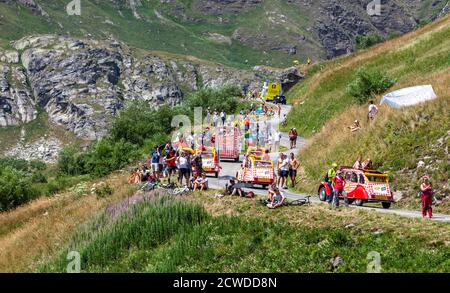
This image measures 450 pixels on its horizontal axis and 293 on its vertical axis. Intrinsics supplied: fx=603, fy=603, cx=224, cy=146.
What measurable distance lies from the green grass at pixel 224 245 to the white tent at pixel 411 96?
48.8 ft

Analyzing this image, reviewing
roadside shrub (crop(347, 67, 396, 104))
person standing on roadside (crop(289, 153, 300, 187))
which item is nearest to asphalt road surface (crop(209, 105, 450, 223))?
person standing on roadside (crop(289, 153, 300, 187))

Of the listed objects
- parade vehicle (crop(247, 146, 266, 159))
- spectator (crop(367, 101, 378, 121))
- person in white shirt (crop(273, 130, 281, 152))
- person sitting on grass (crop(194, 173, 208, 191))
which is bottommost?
person sitting on grass (crop(194, 173, 208, 191))

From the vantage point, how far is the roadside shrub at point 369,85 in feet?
139

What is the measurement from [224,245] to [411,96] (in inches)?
734

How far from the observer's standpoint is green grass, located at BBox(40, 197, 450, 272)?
1520 centimetres

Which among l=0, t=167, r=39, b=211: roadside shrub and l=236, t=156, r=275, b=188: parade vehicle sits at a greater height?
l=236, t=156, r=275, b=188: parade vehicle

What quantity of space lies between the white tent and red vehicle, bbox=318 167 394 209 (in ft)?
30.4

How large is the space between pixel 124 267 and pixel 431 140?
53.6 ft

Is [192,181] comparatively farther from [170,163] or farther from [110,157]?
[110,157]

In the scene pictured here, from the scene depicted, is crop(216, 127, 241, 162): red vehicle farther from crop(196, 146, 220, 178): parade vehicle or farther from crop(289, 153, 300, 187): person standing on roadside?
crop(289, 153, 300, 187): person standing on roadside

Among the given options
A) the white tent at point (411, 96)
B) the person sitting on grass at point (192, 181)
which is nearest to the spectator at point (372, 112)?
the white tent at point (411, 96)
